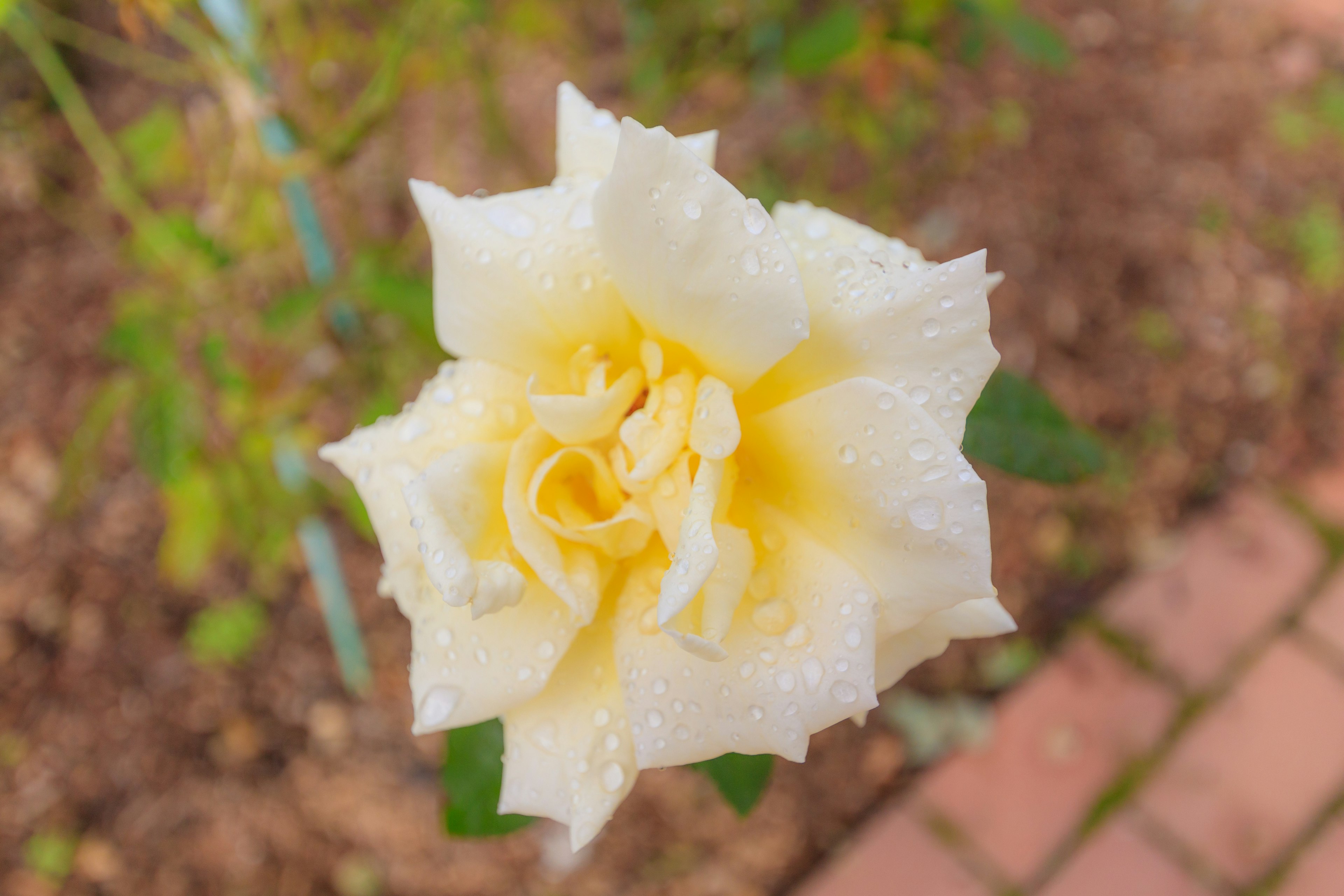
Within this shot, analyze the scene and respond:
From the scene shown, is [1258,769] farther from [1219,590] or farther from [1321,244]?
[1321,244]

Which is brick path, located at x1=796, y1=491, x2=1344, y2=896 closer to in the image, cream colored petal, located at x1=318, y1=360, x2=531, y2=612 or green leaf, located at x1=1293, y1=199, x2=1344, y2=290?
green leaf, located at x1=1293, y1=199, x2=1344, y2=290

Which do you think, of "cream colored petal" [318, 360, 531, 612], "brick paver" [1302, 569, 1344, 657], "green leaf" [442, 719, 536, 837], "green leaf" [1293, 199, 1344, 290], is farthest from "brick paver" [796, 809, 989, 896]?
"green leaf" [1293, 199, 1344, 290]

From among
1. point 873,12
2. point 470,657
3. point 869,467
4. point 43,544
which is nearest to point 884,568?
point 869,467

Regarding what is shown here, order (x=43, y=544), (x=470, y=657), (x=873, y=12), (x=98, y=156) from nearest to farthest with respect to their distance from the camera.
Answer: (x=470, y=657), (x=873, y=12), (x=98, y=156), (x=43, y=544)

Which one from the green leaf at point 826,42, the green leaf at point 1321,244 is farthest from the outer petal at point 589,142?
the green leaf at point 1321,244

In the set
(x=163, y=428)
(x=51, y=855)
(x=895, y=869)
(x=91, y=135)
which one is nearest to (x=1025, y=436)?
(x=163, y=428)

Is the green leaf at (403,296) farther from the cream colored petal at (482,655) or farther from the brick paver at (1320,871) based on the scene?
the brick paver at (1320,871)

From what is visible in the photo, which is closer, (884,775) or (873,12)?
(873,12)

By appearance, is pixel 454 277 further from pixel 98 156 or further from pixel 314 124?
pixel 98 156
